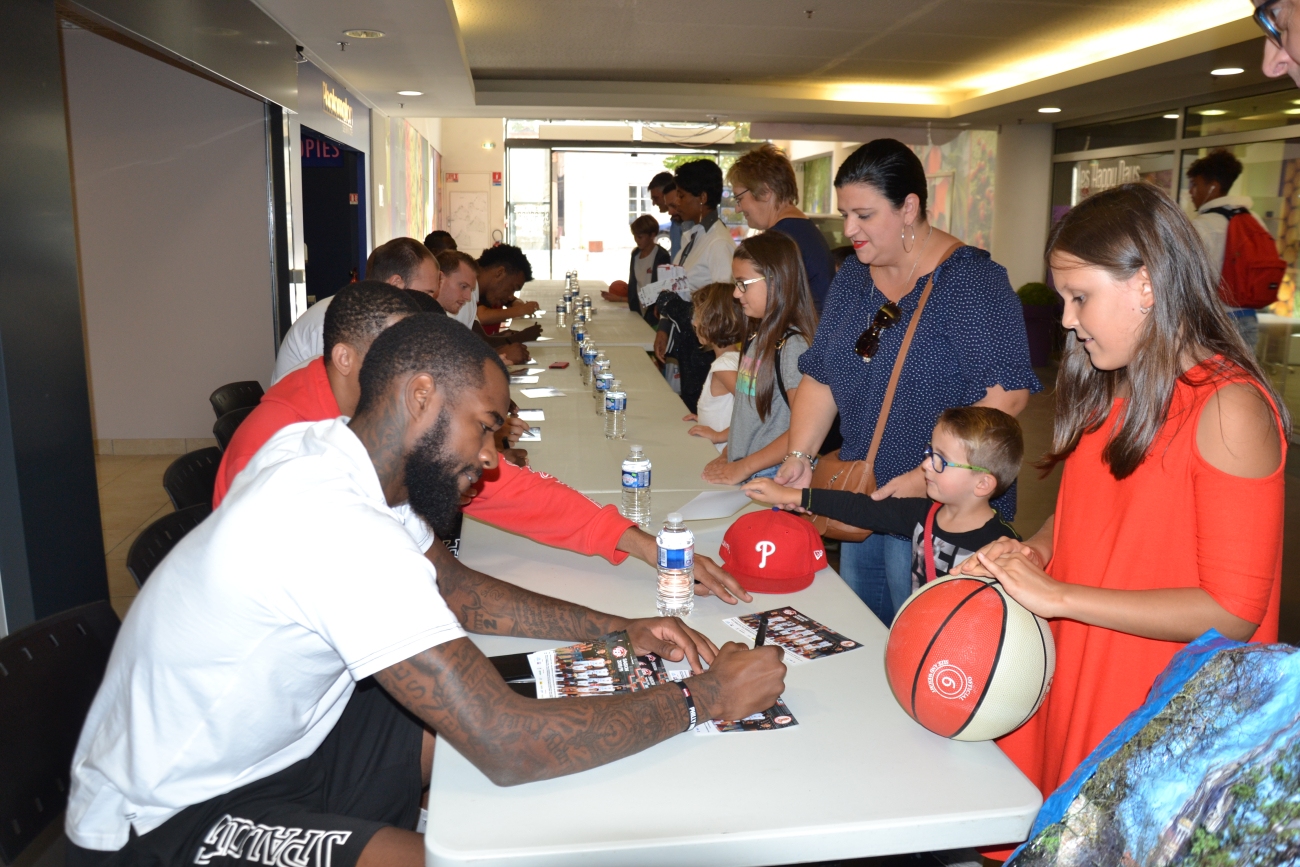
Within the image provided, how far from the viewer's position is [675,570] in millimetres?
1839

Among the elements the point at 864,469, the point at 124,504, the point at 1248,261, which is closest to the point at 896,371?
the point at 864,469

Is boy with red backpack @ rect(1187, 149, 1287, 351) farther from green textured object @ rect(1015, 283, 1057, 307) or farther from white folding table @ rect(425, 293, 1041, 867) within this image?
white folding table @ rect(425, 293, 1041, 867)

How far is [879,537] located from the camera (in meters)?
2.42

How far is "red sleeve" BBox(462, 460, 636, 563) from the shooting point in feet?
6.95

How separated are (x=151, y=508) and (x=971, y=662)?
5136 mm

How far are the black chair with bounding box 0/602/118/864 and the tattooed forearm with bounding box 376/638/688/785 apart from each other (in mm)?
622

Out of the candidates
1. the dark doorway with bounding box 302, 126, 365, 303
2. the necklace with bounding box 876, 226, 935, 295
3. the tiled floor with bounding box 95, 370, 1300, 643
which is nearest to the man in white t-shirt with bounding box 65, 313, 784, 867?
the necklace with bounding box 876, 226, 935, 295

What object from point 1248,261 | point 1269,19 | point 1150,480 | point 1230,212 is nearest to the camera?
point 1269,19

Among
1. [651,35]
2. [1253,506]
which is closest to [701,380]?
[1253,506]

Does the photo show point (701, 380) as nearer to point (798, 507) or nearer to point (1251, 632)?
point (798, 507)

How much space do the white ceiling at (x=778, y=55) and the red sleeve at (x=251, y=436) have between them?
4324mm

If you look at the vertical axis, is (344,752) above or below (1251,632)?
below

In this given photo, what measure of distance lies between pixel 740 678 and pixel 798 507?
85 cm

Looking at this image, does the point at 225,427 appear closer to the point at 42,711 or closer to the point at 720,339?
the point at 42,711
